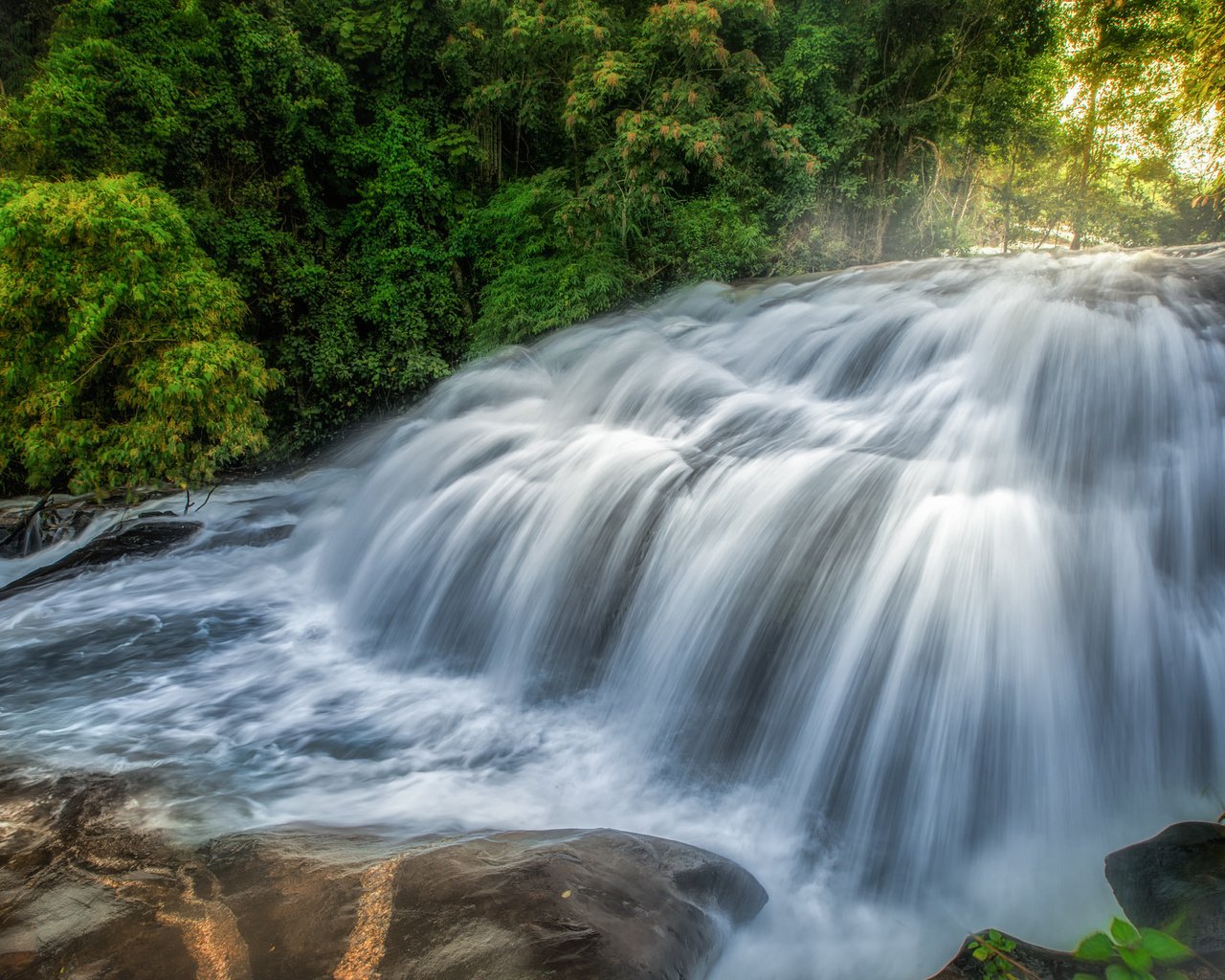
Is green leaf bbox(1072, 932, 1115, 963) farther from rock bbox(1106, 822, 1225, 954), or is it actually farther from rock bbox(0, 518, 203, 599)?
rock bbox(0, 518, 203, 599)

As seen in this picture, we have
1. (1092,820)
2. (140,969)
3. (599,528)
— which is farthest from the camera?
(599,528)

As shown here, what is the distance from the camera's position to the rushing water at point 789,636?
3371 mm

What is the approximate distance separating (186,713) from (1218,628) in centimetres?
554

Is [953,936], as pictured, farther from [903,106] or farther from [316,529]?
[903,106]

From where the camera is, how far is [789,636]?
13.8ft

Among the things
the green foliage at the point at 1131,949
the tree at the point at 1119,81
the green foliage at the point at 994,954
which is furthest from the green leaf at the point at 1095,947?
the tree at the point at 1119,81

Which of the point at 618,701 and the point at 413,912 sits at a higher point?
the point at 413,912

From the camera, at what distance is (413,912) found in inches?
96.0

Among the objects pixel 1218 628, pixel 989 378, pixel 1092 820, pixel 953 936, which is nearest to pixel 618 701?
pixel 953 936

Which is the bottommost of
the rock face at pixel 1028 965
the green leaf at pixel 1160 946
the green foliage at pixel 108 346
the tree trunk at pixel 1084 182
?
the rock face at pixel 1028 965

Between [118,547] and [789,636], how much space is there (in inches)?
235

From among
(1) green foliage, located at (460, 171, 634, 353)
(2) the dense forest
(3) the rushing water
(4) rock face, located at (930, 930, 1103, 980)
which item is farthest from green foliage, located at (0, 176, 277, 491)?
(4) rock face, located at (930, 930, 1103, 980)

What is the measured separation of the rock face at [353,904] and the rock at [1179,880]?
4.66 feet

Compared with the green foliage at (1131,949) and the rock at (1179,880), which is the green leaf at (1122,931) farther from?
the rock at (1179,880)
